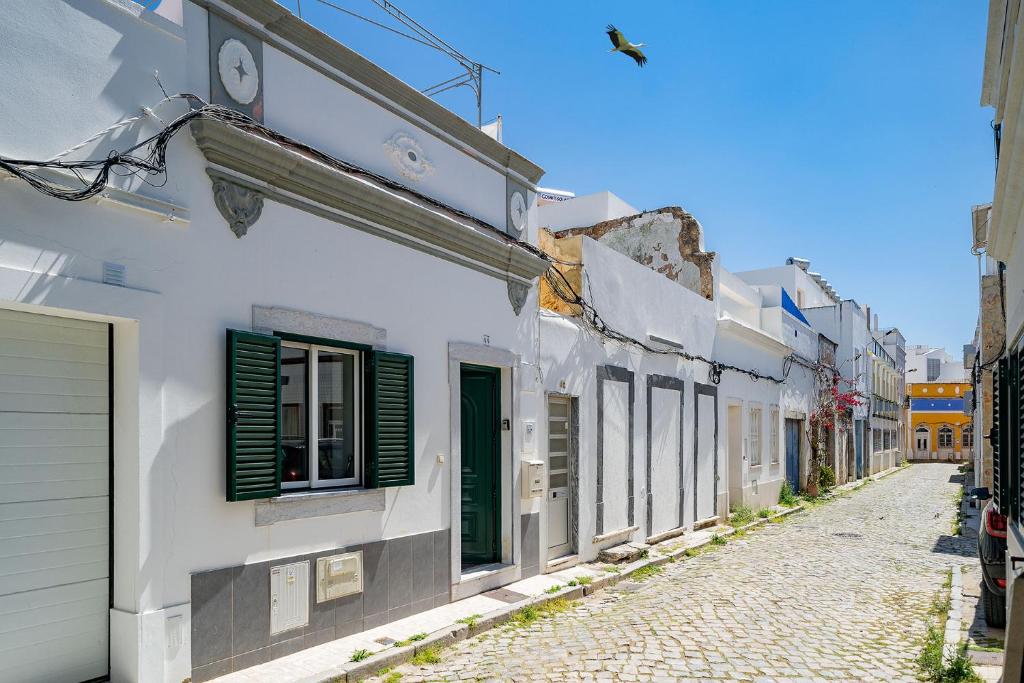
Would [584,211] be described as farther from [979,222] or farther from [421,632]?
[421,632]

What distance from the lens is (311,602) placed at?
584cm

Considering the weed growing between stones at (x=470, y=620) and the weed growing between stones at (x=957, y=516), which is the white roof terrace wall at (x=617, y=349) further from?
the weed growing between stones at (x=957, y=516)

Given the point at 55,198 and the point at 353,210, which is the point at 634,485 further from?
the point at 55,198

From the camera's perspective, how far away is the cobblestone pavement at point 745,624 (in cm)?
581

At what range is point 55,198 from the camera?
4.30m

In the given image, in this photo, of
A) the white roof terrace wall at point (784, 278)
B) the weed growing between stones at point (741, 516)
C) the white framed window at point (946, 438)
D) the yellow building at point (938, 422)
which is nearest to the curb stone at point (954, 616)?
the weed growing between stones at point (741, 516)

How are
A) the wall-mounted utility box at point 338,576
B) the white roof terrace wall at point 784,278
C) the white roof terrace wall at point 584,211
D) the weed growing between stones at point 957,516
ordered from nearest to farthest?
the wall-mounted utility box at point 338,576, the weed growing between stones at point 957,516, the white roof terrace wall at point 584,211, the white roof terrace wall at point 784,278

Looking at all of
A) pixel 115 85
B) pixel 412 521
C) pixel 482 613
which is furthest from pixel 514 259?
pixel 115 85

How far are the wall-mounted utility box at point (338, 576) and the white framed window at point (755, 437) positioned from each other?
12329 millimetres

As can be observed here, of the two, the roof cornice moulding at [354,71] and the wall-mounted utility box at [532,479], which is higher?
the roof cornice moulding at [354,71]

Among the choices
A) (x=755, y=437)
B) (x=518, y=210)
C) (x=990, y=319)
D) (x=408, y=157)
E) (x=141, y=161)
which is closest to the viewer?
(x=141, y=161)

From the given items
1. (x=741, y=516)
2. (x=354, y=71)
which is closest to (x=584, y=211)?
(x=741, y=516)

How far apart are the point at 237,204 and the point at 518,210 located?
417 centimetres

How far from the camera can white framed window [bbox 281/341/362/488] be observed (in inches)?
237
